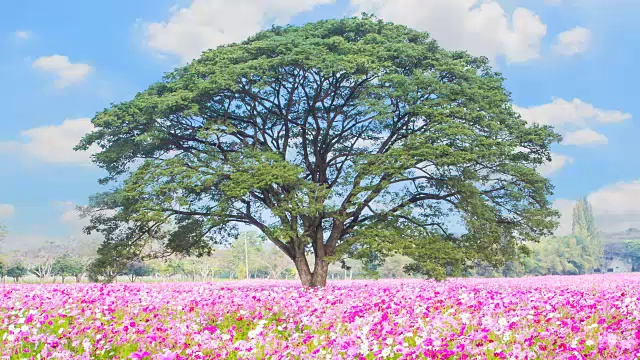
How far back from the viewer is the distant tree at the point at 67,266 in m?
67.6

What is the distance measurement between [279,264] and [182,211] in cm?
6203

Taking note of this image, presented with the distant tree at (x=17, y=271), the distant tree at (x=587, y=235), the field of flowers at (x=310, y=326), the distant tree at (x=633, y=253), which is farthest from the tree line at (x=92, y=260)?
the distant tree at (x=633, y=253)

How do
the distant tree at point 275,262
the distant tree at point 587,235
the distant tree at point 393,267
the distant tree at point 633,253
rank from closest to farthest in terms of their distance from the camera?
1. the distant tree at point 393,267
2. the distant tree at point 275,262
3. the distant tree at point 587,235
4. the distant tree at point 633,253

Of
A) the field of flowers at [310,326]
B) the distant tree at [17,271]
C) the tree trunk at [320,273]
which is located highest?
the distant tree at [17,271]

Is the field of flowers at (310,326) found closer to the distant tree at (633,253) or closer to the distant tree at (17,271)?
the distant tree at (17,271)

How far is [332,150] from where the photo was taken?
2269 centimetres

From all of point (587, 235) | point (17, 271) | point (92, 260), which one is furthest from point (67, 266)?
point (587, 235)

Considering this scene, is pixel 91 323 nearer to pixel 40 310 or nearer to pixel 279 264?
pixel 40 310

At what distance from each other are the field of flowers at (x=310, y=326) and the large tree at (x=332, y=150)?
6.08 m

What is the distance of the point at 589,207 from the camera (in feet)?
383

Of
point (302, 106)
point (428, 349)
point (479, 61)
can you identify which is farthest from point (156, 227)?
point (428, 349)

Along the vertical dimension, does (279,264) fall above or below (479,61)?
below

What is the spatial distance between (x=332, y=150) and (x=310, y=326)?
Result: 1369 cm

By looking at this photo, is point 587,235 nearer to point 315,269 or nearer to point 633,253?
point 633,253
